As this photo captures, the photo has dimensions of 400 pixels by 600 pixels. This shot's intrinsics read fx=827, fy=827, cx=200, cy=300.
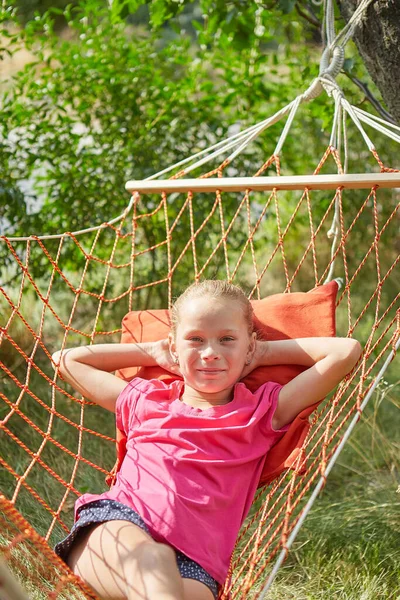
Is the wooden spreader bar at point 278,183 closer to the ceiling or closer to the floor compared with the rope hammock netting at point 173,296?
closer to the ceiling

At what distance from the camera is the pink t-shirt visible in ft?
5.60

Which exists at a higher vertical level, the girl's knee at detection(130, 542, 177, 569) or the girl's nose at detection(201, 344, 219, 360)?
the girl's nose at detection(201, 344, 219, 360)

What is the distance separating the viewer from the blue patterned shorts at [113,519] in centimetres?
166

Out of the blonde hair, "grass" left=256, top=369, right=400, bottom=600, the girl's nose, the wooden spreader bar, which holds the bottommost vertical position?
"grass" left=256, top=369, right=400, bottom=600

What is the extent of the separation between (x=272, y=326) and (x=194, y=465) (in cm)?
50

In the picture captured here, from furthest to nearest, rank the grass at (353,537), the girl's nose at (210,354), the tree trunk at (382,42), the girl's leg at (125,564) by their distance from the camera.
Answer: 1. the tree trunk at (382,42)
2. the grass at (353,537)
3. the girl's nose at (210,354)
4. the girl's leg at (125,564)

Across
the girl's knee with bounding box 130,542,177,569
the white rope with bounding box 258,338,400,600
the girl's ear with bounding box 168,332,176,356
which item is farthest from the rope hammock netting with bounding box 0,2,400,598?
the girl's ear with bounding box 168,332,176,356

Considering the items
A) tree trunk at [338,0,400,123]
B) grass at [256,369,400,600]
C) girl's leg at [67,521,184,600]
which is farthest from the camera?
tree trunk at [338,0,400,123]

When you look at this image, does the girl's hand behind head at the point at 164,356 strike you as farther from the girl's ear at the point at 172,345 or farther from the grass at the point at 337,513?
the grass at the point at 337,513

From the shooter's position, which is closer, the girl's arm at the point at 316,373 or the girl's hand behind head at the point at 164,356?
the girl's arm at the point at 316,373

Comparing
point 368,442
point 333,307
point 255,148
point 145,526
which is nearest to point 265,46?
point 255,148

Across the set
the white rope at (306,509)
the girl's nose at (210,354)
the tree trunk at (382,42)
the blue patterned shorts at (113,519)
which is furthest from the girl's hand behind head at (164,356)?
the tree trunk at (382,42)

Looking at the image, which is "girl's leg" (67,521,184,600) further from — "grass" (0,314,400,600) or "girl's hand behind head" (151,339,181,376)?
"girl's hand behind head" (151,339,181,376)

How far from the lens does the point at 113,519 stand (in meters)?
1.68
